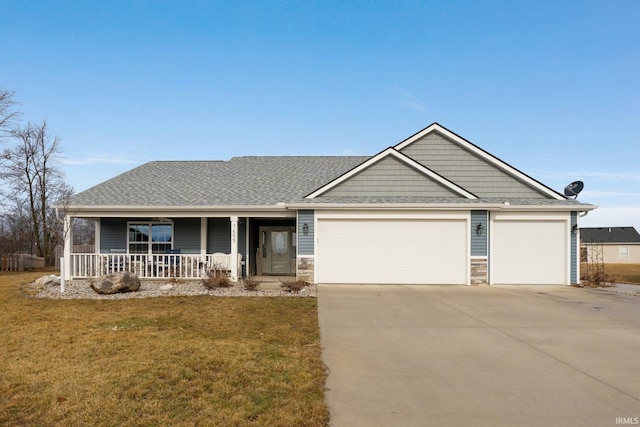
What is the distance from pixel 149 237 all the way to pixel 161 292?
5331 mm

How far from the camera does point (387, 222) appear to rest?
14133mm

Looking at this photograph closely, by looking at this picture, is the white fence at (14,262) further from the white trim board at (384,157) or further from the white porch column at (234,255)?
the white trim board at (384,157)

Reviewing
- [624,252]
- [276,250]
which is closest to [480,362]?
[276,250]

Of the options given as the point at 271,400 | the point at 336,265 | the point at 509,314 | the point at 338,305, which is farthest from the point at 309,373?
the point at 336,265

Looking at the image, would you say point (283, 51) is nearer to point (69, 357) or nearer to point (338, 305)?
point (338, 305)

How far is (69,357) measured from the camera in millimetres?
5582

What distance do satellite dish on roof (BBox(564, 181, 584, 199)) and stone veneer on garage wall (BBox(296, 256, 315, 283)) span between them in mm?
10564

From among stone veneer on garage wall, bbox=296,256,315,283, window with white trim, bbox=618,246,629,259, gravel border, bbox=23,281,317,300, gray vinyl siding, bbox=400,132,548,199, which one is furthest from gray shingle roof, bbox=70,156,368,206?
window with white trim, bbox=618,246,629,259

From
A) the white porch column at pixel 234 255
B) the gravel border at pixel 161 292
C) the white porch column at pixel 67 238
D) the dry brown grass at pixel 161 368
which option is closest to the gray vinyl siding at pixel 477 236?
the gravel border at pixel 161 292

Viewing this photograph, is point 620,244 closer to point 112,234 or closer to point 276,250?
point 276,250

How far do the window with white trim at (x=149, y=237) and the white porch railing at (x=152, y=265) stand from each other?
1.22 meters

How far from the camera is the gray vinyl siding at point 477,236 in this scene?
14.0m

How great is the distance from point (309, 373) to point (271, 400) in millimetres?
901

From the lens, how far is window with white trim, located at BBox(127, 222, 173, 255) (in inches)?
645
